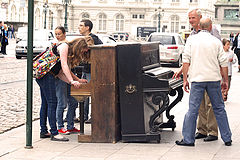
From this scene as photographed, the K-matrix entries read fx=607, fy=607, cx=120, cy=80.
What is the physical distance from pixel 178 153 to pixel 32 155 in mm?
1751

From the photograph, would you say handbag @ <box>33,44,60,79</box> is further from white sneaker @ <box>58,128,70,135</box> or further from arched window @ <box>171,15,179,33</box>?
arched window @ <box>171,15,179,33</box>

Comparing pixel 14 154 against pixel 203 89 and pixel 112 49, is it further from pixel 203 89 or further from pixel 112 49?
pixel 203 89

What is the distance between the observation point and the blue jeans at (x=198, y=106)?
25.7ft

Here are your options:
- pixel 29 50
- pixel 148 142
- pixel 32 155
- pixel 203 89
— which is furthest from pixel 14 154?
pixel 203 89

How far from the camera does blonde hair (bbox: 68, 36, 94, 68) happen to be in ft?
26.4

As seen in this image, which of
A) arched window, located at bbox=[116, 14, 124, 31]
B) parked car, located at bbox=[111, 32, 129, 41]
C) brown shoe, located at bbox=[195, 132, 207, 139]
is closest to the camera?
brown shoe, located at bbox=[195, 132, 207, 139]

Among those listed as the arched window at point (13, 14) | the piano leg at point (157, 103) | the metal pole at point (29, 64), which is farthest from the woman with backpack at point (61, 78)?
the arched window at point (13, 14)

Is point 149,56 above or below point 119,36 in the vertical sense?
below

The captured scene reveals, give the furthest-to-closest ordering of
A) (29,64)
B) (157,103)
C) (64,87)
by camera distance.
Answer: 1. (64,87)
2. (157,103)
3. (29,64)

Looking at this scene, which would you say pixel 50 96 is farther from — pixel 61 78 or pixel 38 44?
pixel 38 44

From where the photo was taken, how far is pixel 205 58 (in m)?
7.76

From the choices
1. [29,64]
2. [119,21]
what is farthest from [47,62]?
[119,21]

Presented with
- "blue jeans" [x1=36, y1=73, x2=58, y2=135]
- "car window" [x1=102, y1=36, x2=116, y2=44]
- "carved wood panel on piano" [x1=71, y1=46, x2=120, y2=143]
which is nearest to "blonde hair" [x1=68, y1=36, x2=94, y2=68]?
"carved wood panel on piano" [x1=71, y1=46, x2=120, y2=143]

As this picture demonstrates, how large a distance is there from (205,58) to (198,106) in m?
0.63
